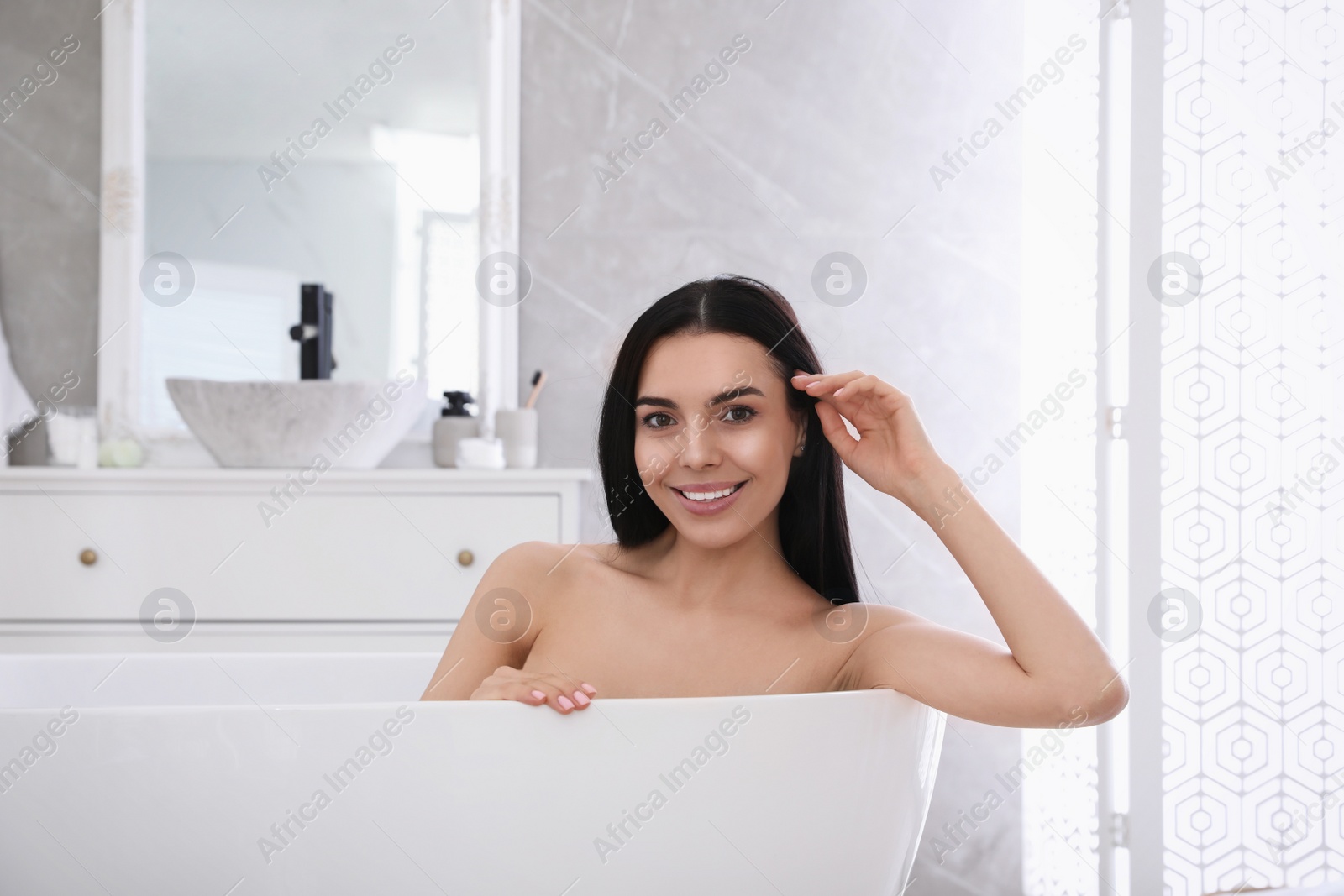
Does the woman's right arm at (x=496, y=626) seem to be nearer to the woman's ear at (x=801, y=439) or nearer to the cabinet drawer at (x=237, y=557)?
the woman's ear at (x=801, y=439)

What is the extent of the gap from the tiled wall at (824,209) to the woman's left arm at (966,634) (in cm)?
130

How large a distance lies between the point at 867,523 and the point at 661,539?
1186 millimetres

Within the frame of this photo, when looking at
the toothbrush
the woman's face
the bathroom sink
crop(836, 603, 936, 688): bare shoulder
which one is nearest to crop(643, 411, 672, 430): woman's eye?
the woman's face

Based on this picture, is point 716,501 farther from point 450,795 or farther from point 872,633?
point 450,795

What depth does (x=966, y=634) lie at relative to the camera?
102 centimetres

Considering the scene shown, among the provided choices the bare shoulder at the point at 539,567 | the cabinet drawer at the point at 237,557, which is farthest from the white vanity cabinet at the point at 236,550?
the bare shoulder at the point at 539,567

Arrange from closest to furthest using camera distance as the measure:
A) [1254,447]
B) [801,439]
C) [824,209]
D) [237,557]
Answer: [801,439] → [1254,447] → [237,557] → [824,209]

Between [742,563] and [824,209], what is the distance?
140cm

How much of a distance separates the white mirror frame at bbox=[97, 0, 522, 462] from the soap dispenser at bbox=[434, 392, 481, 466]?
0.22ft

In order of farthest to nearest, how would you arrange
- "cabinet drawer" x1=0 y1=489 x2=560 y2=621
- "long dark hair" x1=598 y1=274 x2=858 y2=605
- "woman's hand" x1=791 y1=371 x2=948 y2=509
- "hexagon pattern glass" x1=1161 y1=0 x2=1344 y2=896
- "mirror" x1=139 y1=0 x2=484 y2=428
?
"mirror" x1=139 y1=0 x2=484 y2=428
"cabinet drawer" x1=0 y1=489 x2=560 y2=621
"hexagon pattern glass" x1=1161 y1=0 x2=1344 y2=896
"long dark hair" x1=598 y1=274 x2=858 y2=605
"woman's hand" x1=791 y1=371 x2=948 y2=509

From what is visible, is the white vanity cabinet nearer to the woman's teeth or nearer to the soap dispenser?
the soap dispenser

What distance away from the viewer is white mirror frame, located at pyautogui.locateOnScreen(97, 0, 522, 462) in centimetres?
227

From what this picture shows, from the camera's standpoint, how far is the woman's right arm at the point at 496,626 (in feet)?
3.90

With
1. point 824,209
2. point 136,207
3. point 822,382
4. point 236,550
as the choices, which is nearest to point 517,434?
point 236,550
